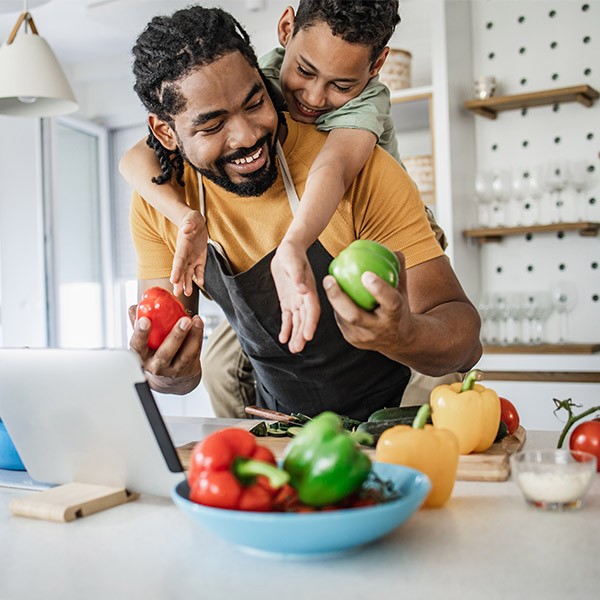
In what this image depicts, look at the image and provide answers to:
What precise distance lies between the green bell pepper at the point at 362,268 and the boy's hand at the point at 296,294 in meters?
0.05

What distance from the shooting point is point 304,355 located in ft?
6.34

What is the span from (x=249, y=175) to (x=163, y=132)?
11.0 inches

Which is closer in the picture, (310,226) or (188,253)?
(310,226)

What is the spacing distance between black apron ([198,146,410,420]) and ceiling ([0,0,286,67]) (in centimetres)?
226

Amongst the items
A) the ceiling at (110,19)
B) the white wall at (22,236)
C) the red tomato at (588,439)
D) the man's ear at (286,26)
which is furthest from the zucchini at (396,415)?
the white wall at (22,236)

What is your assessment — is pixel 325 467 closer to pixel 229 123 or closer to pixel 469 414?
pixel 469 414

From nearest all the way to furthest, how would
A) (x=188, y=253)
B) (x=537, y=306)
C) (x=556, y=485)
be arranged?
1. (x=556, y=485)
2. (x=188, y=253)
3. (x=537, y=306)

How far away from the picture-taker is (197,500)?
871mm

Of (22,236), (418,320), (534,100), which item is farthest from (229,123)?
(22,236)

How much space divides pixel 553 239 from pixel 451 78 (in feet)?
2.78

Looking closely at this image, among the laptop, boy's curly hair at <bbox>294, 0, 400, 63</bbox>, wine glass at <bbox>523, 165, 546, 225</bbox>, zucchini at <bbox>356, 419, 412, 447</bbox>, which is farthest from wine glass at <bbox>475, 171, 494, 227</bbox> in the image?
the laptop

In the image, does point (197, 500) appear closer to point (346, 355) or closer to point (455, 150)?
point (346, 355)

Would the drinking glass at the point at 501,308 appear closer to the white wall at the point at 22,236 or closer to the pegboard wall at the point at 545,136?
the pegboard wall at the point at 545,136

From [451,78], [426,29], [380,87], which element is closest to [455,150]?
[451,78]
